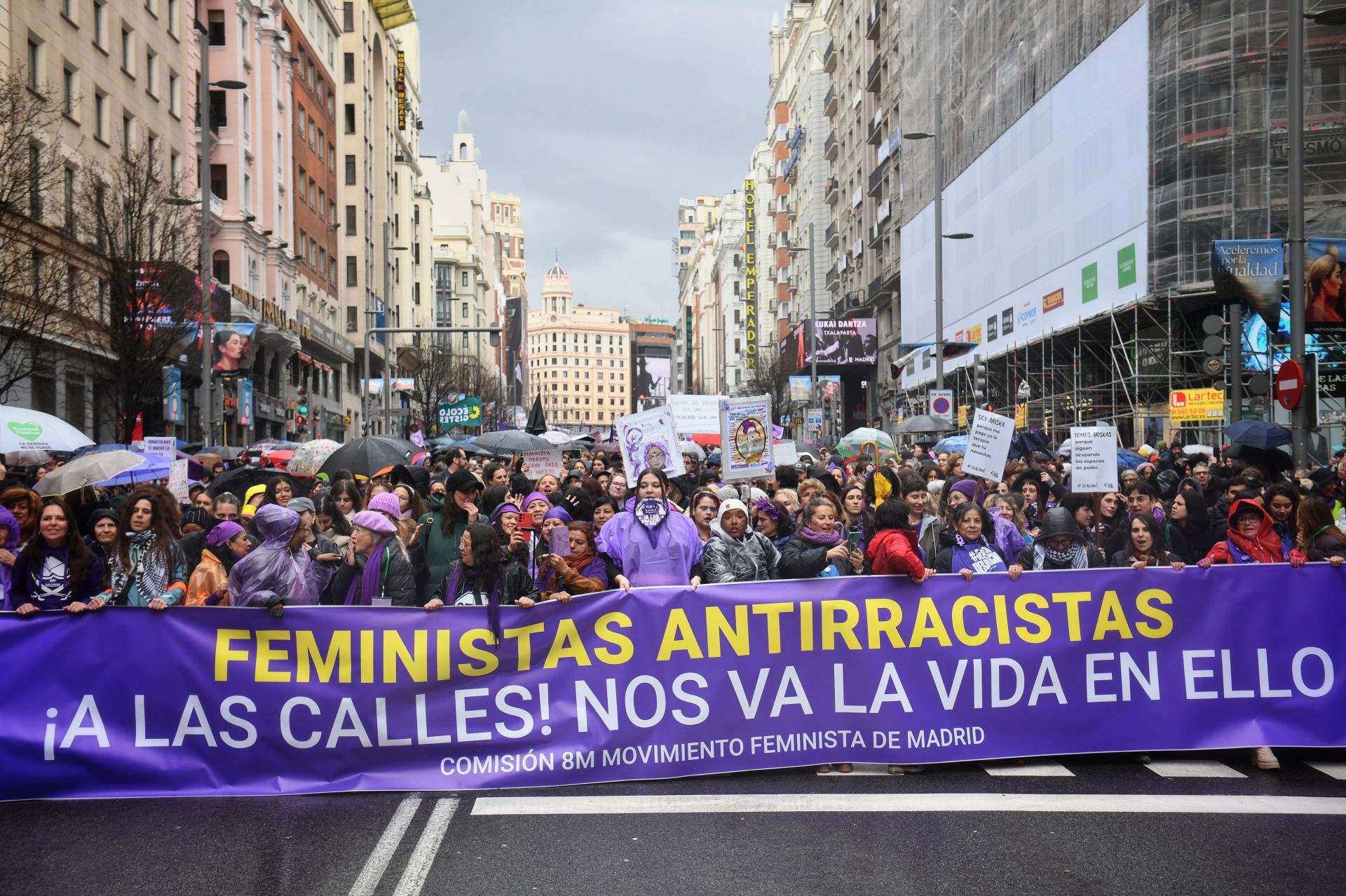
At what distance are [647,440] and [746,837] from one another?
6946mm

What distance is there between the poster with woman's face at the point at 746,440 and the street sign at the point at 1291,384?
16.3 ft

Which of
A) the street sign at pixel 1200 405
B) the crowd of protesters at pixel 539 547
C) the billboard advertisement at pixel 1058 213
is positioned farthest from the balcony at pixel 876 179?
the crowd of protesters at pixel 539 547

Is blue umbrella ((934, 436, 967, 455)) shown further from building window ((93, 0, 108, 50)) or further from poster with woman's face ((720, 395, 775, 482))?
building window ((93, 0, 108, 50))

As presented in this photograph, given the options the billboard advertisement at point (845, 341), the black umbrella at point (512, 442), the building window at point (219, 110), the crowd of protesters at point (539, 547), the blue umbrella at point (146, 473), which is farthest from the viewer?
the billboard advertisement at point (845, 341)

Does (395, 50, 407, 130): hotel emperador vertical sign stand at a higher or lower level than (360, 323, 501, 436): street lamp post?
higher

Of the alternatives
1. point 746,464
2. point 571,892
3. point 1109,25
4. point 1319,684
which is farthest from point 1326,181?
point 571,892

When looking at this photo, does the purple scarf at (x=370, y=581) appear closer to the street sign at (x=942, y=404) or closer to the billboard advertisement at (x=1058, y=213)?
the street sign at (x=942, y=404)

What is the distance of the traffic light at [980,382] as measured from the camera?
157 ft

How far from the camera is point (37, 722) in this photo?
7.12 metres

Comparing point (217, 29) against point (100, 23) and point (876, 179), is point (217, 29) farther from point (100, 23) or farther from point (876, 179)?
point (876, 179)

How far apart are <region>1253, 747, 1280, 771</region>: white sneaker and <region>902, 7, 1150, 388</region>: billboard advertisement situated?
88.2 ft

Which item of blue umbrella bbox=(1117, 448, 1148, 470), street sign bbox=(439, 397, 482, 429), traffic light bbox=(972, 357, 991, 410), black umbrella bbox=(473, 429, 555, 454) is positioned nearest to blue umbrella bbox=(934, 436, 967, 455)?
blue umbrella bbox=(1117, 448, 1148, 470)

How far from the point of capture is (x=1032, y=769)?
7.65 metres

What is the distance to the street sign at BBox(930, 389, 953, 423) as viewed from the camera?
2703cm
